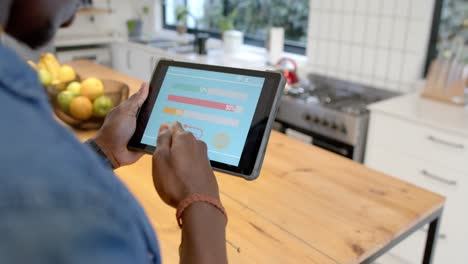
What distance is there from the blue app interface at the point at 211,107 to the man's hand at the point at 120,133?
0.04 metres

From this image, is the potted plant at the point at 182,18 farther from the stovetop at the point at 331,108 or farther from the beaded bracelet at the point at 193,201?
the beaded bracelet at the point at 193,201

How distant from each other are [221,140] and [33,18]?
24.3 inches

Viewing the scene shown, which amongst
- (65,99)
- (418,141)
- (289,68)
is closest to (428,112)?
(418,141)

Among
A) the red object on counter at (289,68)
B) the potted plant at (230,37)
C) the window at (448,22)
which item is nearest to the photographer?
the window at (448,22)

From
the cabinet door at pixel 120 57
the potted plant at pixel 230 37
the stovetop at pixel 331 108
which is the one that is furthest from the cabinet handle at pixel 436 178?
the cabinet door at pixel 120 57

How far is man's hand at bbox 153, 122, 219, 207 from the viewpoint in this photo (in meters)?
0.75

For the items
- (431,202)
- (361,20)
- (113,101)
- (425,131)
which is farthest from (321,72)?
(431,202)

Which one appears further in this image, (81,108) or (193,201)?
(81,108)

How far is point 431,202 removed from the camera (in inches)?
48.5

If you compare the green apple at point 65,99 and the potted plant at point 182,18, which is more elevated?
the potted plant at point 182,18

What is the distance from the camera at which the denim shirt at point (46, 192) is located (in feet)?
1.11

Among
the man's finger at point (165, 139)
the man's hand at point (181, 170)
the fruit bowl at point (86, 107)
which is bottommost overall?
the fruit bowl at point (86, 107)

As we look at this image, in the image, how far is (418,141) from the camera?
217 centimetres

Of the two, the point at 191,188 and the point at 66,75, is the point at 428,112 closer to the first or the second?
the point at 66,75
